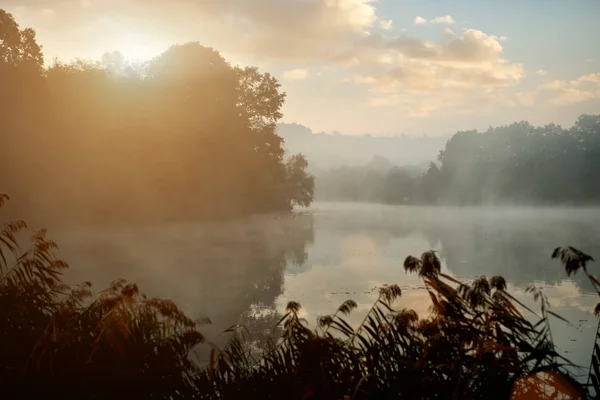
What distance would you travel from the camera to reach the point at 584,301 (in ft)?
78.0

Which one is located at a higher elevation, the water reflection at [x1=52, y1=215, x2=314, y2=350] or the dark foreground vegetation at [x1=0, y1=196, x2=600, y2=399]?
the dark foreground vegetation at [x1=0, y1=196, x2=600, y2=399]

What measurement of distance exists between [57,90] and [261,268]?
27.4 m

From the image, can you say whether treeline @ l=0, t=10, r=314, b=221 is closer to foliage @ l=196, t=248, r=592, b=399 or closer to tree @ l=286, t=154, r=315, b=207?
tree @ l=286, t=154, r=315, b=207

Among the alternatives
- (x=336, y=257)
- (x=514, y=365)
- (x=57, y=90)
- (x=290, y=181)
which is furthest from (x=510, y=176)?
(x=514, y=365)

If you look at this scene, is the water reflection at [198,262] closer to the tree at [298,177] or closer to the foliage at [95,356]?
the foliage at [95,356]

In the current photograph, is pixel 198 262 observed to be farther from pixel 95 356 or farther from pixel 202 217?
pixel 95 356

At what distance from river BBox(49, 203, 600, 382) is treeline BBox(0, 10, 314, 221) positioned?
141 inches

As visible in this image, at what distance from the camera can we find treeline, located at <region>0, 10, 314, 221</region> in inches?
1635

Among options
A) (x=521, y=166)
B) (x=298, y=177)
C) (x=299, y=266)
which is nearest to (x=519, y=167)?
(x=521, y=166)

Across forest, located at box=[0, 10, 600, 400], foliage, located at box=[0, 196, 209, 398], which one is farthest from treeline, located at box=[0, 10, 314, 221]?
foliage, located at box=[0, 196, 209, 398]

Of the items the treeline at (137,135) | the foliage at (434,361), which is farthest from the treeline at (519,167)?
the foliage at (434,361)

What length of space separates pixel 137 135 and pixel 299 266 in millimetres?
26613

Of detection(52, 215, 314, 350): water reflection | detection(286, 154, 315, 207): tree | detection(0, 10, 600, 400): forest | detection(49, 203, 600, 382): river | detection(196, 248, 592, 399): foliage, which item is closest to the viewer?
detection(196, 248, 592, 399): foliage

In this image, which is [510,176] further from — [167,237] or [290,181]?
[167,237]
